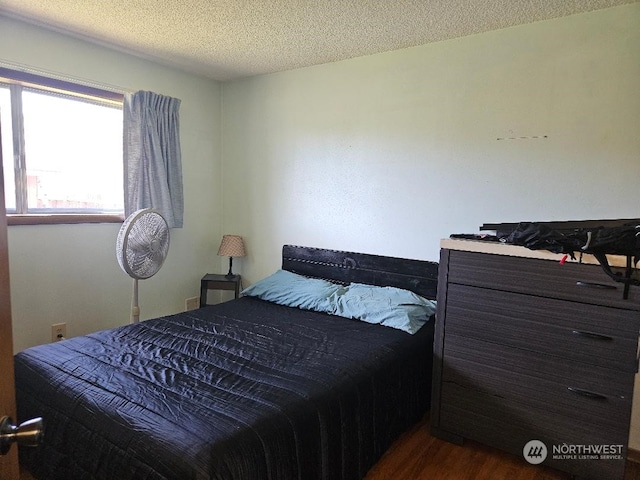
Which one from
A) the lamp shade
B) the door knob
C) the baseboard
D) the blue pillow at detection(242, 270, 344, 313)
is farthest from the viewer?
the lamp shade

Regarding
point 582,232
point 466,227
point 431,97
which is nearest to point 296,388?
point 582,232

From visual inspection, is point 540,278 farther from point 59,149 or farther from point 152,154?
point 59,149

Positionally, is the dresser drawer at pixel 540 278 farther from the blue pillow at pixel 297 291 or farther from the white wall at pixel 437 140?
the blue pillow at pixel 297 291

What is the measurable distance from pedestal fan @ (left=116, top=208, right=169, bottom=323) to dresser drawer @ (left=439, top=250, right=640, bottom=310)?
1.80 metres

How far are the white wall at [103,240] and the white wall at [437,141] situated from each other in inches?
9.0

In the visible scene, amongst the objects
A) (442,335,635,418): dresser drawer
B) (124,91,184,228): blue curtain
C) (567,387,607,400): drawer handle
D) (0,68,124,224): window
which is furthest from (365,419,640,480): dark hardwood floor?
(0,68,124,224): window

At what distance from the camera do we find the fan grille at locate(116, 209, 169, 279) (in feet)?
7.94

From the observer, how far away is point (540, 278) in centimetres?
183

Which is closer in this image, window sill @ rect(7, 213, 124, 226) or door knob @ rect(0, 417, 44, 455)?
door knob @ rect(0, 417, 44, 455)

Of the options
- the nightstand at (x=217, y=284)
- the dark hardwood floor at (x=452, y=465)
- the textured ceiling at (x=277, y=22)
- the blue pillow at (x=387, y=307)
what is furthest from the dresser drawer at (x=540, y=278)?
the nightstand at (x=217, y=284)

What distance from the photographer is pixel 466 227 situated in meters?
2.63

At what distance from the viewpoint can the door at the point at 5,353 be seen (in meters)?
0.72

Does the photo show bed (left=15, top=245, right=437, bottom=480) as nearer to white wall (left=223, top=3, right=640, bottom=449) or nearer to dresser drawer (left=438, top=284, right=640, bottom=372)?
dresser drawer (left=438, top=284, right=640, bottom=372)

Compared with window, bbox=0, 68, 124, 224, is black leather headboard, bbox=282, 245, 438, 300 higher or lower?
lower
